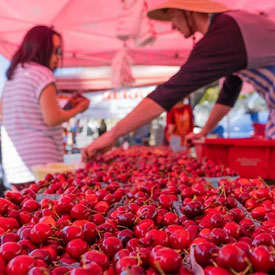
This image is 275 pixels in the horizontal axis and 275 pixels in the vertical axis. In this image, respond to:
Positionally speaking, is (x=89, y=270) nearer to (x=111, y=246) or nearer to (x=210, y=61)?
(x=111, y=246)

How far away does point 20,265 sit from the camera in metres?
0.71

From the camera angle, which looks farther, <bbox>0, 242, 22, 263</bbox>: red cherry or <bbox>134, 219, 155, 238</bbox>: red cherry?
<bbox>134, 219, 155, 238</bbox>: red cherry

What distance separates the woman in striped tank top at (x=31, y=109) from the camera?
9.31ft

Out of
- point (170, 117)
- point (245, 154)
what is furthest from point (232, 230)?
point (170, 117)

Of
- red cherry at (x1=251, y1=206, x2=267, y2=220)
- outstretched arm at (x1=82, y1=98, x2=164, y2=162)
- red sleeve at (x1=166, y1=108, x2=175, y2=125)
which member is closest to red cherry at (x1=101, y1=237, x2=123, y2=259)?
red cherry at (x1=251, y1=206, x2=267, y2=220)

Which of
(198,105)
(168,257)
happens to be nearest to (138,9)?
(168,257)

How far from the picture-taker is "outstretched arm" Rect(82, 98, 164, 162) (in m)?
2.27

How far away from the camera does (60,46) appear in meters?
3.17

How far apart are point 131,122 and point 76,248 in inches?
61.0

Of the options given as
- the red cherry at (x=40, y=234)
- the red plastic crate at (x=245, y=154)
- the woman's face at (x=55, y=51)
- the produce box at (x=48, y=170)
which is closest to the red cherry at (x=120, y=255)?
the red cherry at (x=40, y=234)

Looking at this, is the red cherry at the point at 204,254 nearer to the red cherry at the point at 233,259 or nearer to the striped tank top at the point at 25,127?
the red cherry at the point at 233,259

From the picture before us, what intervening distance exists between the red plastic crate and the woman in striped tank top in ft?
4.43

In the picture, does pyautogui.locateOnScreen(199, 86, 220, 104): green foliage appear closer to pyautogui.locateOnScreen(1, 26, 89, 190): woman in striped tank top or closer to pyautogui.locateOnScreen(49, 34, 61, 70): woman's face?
pyautogui.locateOnScreen(49, 34, 61, 70): woman's face

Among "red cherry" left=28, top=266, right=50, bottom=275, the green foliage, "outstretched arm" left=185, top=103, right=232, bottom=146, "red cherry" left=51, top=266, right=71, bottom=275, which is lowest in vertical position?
"red cherry" left=51, top=266, right=71, bottom=275
